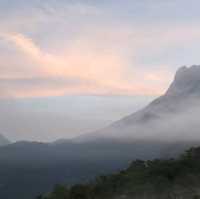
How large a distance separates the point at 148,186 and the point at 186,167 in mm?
6911

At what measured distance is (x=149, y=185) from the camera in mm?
42219

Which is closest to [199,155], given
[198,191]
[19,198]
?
[198,191]

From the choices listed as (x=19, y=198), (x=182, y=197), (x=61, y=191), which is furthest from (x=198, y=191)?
(x=19, y=198)

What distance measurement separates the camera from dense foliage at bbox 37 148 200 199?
131 ft

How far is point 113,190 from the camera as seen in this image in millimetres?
42531

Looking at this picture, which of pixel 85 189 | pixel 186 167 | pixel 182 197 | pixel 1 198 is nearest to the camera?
pixel 182 197

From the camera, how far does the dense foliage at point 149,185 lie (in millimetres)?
39875

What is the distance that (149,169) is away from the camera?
161 ft

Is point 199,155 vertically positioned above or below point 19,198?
above

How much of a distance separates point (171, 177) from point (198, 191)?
4.62 meters

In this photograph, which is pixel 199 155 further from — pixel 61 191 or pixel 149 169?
pixel 61 191

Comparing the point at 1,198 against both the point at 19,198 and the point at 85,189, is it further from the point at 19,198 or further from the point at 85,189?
the point at 85,189

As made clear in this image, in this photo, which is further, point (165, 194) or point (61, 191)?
point (61, 191)

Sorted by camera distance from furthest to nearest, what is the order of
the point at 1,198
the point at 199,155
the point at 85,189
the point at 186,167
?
1. the point at 1,198
2. the point at 199,155
3. the point at 186,167
4. the point at 85,189
